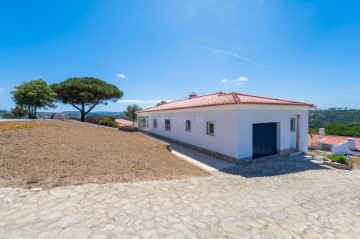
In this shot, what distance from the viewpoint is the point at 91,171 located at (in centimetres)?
625

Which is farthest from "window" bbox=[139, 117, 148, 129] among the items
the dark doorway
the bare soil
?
the dark doorway

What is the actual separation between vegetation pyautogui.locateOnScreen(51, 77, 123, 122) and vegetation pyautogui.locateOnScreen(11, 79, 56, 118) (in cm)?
616

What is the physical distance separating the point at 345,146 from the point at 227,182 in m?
22.5

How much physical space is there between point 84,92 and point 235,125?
25853mm

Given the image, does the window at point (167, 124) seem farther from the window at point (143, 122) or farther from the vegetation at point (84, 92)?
the vegetation at point (84, 92)

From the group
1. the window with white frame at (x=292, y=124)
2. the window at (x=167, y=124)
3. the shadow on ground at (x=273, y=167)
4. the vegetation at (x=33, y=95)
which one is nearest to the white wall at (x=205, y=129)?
the window at (x=167, y=124)

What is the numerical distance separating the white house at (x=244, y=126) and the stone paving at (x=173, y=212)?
4.67m

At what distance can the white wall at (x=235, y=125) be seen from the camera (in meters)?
10.7

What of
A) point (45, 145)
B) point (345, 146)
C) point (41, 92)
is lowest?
point (345, 146)

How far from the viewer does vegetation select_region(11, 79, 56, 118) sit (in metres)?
21.1

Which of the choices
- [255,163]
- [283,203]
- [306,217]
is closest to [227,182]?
[283,203]

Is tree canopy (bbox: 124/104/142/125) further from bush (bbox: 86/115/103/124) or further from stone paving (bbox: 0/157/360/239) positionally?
stone paving (bbox: 0/157/360/239)

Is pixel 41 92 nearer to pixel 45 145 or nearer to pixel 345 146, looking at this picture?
pixel 45 145

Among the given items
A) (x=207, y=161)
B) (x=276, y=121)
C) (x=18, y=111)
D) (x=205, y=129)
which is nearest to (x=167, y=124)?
(x=205, y=129)
